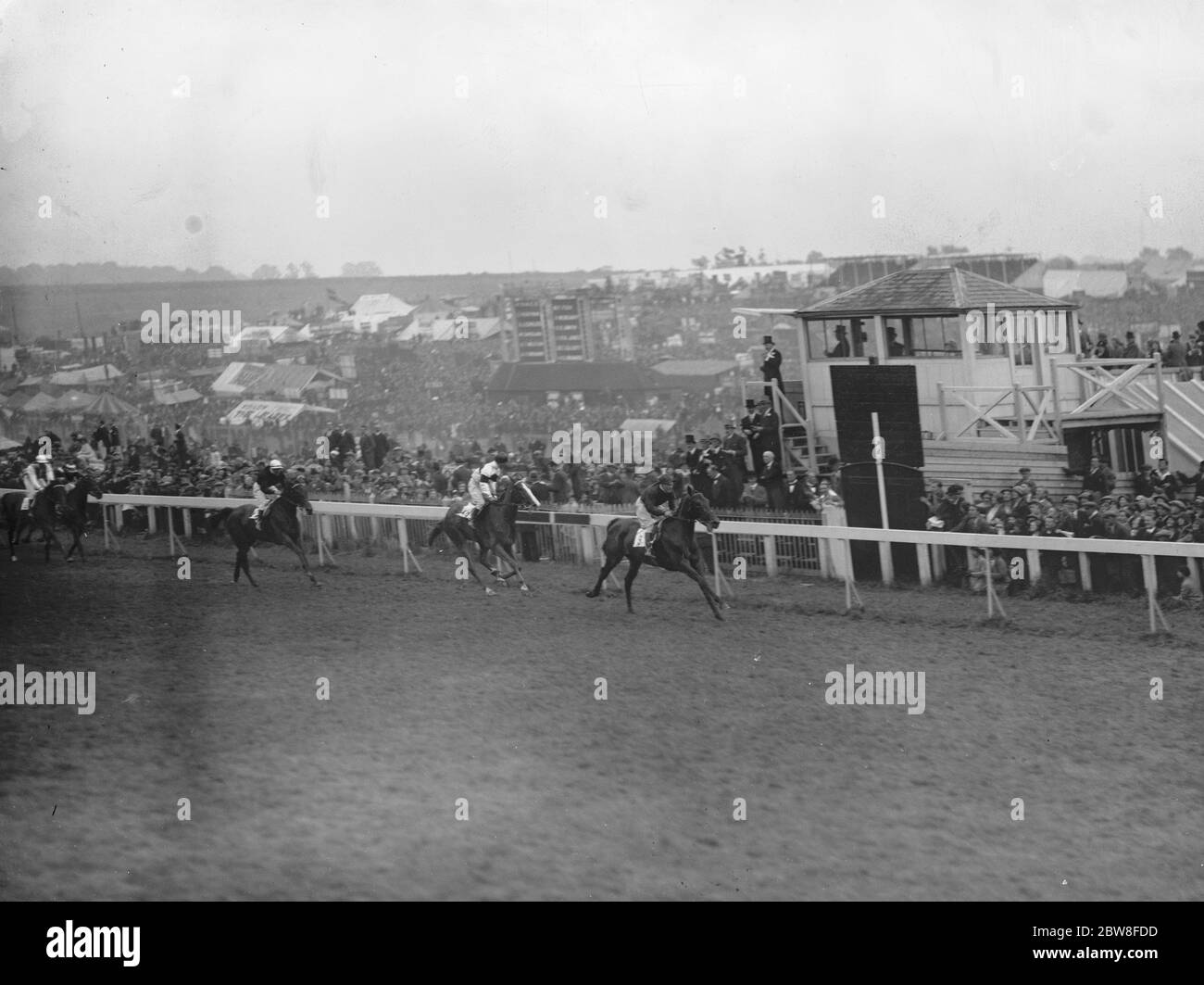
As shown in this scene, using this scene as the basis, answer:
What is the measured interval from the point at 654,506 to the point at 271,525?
6.17 ft

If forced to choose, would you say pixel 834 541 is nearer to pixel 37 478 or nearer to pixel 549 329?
pixel 549 329

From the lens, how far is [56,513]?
23.0 feet

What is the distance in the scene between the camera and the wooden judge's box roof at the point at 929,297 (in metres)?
6.41

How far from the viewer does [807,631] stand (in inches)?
256

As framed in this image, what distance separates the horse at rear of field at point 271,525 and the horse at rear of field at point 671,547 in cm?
147

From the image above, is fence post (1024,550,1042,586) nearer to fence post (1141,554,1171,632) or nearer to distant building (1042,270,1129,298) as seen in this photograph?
fence post (1141,554,1171,632)

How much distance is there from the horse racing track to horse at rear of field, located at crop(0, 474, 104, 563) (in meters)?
0.30

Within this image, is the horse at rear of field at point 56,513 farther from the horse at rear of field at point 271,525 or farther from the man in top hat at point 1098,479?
the man in top hat at point 1098,479

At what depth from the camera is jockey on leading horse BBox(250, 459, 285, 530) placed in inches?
269

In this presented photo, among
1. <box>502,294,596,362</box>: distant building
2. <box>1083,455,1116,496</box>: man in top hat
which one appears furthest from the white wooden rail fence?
<box>502,294,596,362</box>: distant building

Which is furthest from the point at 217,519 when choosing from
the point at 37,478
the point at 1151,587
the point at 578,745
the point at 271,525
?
the point at 1151,587

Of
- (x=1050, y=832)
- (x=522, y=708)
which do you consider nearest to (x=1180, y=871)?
(x=1050, y=832)
